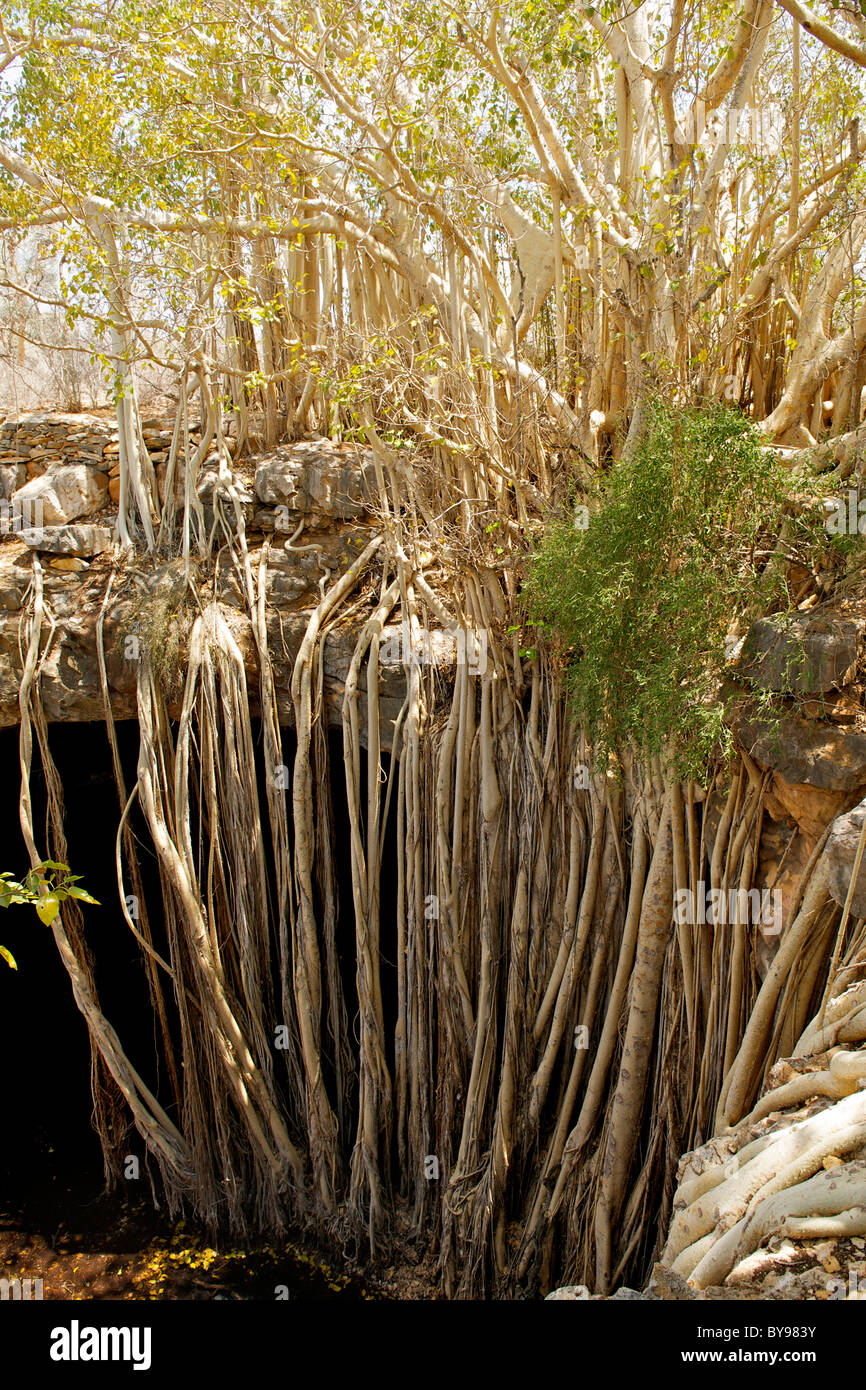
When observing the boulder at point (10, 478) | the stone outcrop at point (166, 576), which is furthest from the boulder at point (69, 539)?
the boulder at point (10, 478)

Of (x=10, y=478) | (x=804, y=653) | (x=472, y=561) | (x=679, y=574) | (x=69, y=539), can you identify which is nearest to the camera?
(x=804, y=653)

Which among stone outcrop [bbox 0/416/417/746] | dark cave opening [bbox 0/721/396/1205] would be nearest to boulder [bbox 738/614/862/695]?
stone outcrop [bbox 0/416/417/746]

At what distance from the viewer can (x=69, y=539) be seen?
4.95 metres

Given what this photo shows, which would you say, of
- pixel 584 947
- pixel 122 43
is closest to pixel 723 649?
pixel 584 947

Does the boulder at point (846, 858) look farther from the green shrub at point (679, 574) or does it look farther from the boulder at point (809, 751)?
the green shrub at point (679, 574)

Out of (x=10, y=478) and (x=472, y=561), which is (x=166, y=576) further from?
(x=472, y=561)

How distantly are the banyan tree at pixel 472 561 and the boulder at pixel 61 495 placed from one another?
388mm

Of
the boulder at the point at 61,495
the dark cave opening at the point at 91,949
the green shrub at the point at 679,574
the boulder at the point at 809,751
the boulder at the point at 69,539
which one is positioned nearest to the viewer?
the boulder at the point at 809,751

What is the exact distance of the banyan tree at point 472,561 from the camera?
3.29 meters

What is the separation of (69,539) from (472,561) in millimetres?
2232

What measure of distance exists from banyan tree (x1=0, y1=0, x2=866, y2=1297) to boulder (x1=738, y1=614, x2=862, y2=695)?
16cm

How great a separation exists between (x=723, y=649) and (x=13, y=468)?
13.9 ft

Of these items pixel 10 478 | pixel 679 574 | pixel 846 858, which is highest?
pixel 10 478

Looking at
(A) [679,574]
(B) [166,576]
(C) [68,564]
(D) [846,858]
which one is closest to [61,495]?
(C) [68,564]
